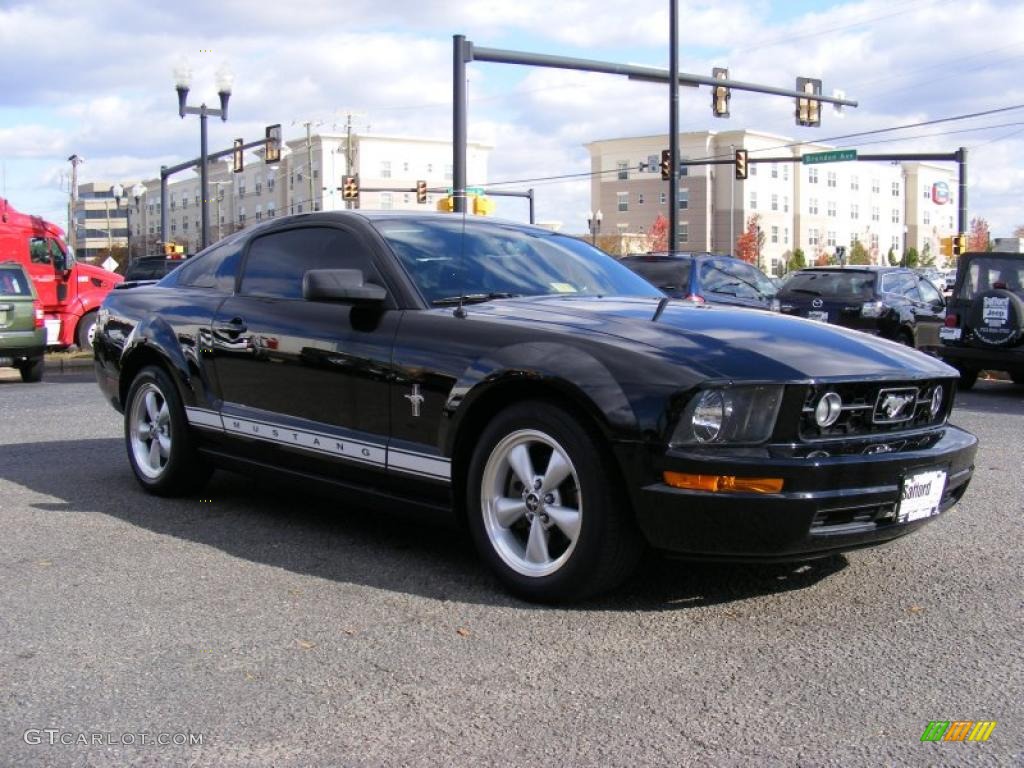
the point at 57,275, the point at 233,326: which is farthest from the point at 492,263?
the point at 57,275

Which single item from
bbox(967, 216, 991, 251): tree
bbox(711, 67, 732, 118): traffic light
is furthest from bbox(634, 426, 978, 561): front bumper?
bbox(967, 216, 991, 251): tree

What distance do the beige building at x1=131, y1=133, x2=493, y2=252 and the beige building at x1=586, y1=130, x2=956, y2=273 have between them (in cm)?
1415

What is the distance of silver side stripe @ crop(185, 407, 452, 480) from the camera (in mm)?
4535

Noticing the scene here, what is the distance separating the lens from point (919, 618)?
13.3 feet

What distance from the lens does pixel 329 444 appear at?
4.99 meters

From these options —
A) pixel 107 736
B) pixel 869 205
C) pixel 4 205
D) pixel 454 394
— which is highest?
pixel 869 205

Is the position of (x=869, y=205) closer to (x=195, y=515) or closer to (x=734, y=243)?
(x=734, y=243)

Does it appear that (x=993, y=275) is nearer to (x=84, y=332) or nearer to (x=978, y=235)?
(x=84, y=332)

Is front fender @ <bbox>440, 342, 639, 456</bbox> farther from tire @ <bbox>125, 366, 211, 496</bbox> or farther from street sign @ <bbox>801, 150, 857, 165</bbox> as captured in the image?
street sign @ <bbox>801, 150, 857, 165</bbox>

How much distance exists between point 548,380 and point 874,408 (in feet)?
3.81

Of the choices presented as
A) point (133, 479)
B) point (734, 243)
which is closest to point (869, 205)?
point (734, 243)

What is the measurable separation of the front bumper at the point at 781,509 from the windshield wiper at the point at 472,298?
4.60ft

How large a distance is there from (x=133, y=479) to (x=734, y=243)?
86504 millimetres

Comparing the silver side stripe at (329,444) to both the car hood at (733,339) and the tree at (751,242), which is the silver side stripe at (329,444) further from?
the tree at (751,242)
